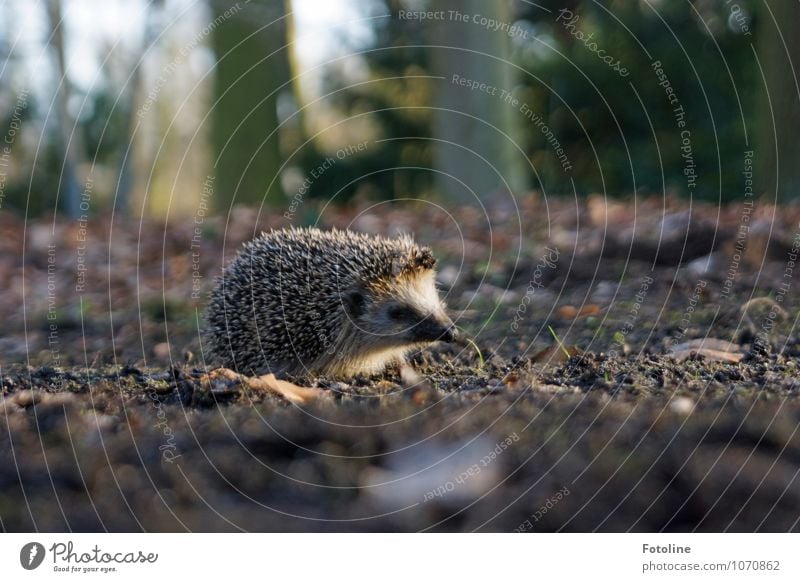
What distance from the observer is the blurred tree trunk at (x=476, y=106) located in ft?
53.1

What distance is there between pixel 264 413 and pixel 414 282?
290 centimetres

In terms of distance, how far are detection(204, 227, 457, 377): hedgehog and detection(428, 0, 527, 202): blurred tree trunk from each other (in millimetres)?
7782

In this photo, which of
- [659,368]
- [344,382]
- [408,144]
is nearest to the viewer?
[659,368]

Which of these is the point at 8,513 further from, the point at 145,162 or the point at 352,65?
the point at 145,162

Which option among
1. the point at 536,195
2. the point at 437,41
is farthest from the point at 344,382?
the point at 437,41

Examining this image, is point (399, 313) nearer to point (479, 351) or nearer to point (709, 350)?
point (479, 351)

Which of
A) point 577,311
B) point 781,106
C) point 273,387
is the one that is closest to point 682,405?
point 273,387

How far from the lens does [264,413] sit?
5.61m

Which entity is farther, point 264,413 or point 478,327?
point 478,327

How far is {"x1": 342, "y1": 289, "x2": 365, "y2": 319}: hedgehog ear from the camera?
825 centimetres

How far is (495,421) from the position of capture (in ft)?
17.3

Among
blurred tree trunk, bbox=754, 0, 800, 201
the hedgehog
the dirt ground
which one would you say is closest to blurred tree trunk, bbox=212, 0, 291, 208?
the dirt ground

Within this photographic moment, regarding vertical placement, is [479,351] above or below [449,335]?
below

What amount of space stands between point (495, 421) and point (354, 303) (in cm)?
330
